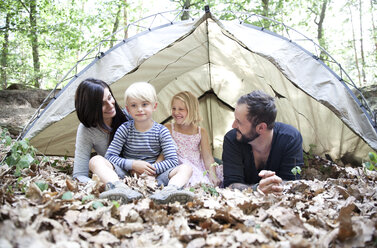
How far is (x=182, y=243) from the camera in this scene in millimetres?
1327

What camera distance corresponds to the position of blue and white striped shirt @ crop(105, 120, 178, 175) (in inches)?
108

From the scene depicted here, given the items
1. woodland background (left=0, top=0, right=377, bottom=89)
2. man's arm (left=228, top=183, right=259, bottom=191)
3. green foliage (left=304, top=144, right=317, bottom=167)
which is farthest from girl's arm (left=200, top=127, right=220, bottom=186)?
woodland background (left=0, top=0, right=377, bottom=89)

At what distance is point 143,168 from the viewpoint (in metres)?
2.57

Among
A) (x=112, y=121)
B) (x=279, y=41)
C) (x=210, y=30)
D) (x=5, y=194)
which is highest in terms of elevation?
(x=210, y=30)

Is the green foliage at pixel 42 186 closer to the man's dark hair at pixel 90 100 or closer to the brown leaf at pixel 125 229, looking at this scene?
the brown leaf at pixel 125 229

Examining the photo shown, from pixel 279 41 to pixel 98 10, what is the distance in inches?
333

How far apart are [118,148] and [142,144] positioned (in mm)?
223

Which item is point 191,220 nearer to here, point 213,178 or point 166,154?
point 166,154

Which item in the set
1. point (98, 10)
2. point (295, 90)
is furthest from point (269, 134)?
point (98, 10)

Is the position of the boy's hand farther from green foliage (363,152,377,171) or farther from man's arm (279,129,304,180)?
green foliage (363,152,377,171)

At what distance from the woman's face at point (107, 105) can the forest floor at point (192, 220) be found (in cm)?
95

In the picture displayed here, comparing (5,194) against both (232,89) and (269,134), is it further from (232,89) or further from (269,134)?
(232,89)

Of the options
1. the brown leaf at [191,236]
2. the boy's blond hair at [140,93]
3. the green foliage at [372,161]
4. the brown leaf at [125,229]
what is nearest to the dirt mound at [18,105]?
the boy's blond hair at [140,93]

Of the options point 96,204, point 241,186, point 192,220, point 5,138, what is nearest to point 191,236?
point 192,220
